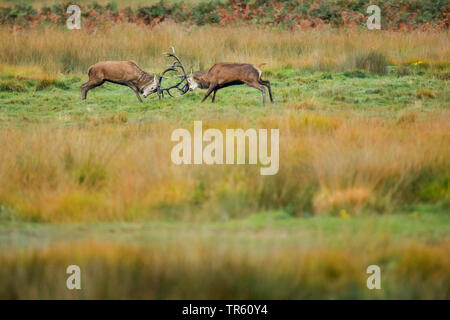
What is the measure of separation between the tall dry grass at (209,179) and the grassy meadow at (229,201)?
19 mm

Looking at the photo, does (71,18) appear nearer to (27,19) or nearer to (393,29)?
(27,19)

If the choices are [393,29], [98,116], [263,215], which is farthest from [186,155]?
[393,29]

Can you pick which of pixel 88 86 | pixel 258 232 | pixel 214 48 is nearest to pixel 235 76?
pixel 88 86

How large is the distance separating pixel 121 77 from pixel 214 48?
14.6ft

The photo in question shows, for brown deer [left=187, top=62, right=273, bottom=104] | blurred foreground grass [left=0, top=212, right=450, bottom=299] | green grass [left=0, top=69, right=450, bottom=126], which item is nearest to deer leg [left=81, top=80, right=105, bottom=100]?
green grass [left=0, top=69, right=450, bottom=126]

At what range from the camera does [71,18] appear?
2325 cm

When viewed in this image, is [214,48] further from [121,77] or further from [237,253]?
[237,253]

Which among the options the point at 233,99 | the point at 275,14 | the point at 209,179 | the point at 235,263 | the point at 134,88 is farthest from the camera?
the point at 275,14

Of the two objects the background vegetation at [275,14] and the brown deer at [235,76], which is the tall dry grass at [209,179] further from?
the background vegetation at [275,14]

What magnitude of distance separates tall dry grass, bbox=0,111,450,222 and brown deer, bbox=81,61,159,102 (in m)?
4.52

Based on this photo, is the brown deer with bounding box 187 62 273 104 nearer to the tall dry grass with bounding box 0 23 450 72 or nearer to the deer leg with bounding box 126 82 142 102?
the deer leg with bounding box 126 82 142 102

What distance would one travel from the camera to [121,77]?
14688mm

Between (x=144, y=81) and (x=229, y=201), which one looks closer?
(x=229, y=201)
